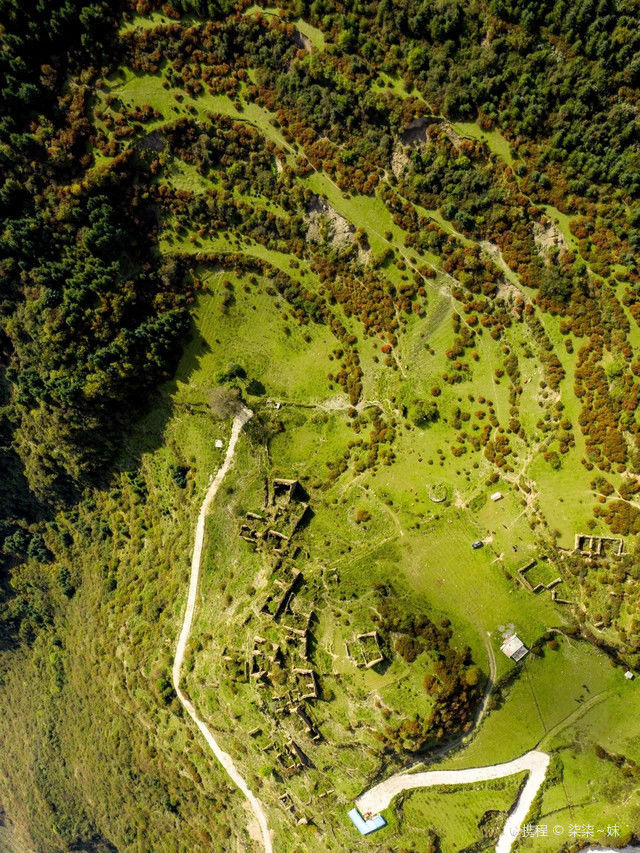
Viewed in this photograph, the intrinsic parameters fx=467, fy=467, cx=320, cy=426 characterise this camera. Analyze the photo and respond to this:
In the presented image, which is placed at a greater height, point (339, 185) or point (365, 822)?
point (339, 185)

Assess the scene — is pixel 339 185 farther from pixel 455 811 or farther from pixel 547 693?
pixel 455 811

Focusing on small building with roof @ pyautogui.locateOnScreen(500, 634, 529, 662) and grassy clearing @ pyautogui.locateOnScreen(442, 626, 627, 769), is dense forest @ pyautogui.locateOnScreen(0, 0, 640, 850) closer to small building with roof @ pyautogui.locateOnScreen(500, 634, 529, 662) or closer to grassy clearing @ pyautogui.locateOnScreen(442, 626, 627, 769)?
grassy clearing @ pyautogui.locateOnScreen(442, 626, 627, 769)

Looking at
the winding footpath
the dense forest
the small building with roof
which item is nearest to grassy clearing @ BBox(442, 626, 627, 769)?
the small building with roof

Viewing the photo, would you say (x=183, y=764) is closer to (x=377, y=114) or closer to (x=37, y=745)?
(x=37, y=745)

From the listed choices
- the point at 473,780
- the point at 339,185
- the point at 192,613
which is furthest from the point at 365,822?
the point at 339,185

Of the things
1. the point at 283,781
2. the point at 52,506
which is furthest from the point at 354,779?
the point at 52,506

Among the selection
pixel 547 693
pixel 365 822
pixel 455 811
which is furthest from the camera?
pixel 455 811
